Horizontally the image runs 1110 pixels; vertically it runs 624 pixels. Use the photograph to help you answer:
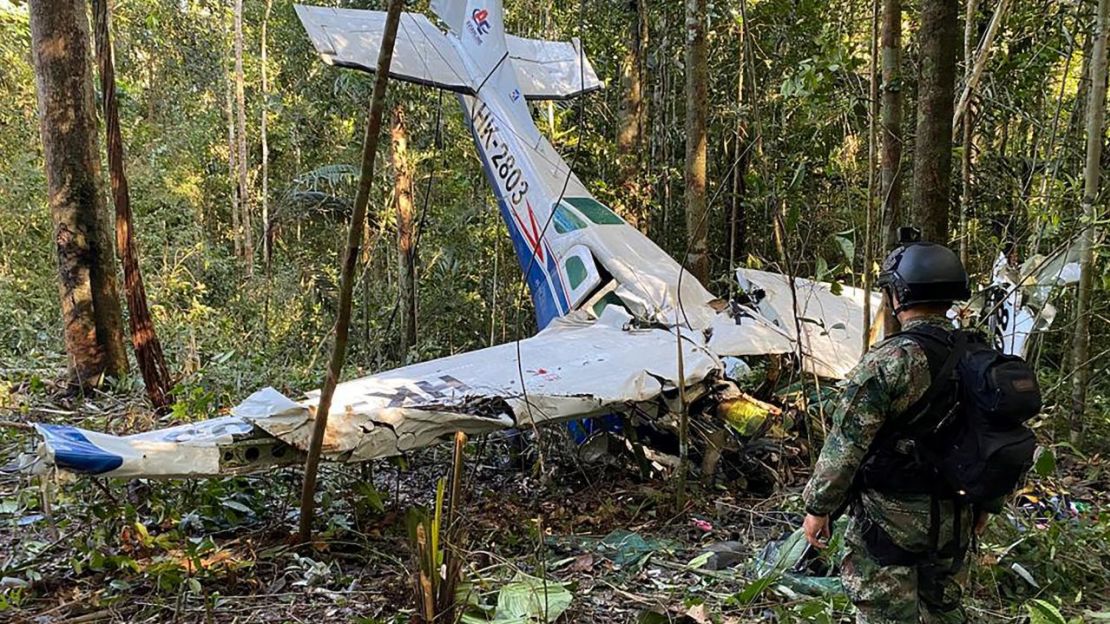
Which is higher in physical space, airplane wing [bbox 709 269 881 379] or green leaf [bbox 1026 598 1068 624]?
airplane wing [bbox 709 269 881 379]

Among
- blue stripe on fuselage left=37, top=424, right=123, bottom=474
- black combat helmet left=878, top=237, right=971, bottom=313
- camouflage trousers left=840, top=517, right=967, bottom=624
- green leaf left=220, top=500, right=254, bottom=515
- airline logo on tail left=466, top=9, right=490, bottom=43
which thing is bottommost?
green leaf left=220, top=500, right=254, bottom=515

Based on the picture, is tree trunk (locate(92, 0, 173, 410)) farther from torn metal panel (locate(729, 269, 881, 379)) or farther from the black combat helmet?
the black combat helmet

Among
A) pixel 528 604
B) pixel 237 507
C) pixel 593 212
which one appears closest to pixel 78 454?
pixel 237 507

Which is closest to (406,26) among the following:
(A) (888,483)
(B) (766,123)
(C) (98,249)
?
(C) (98,249)

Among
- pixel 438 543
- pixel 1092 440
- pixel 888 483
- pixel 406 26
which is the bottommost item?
pixel 1092 440

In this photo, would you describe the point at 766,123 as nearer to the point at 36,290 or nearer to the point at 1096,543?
the point at 1096,543

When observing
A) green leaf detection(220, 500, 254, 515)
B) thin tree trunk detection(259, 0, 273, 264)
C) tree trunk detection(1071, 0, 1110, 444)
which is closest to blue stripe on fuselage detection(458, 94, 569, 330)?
green leaf detection(220, 500, 254, 515)

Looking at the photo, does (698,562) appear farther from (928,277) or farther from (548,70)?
(548,70)

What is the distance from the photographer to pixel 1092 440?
18.1ft

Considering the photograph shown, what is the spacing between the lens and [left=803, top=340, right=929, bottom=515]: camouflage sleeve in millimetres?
2355

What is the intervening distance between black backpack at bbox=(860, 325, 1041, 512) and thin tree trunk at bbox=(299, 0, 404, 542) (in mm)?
2131

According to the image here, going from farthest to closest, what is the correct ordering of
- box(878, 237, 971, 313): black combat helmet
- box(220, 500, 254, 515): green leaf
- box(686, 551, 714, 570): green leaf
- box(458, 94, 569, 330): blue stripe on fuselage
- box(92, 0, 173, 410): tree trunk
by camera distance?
box(458, 94, 569, 330): blue stripe on fuselage → box(92, 0, 173, 410): tree trunk → box(220, 500, 254, 515): green leaf → box(686, 551, 714, 570): green leaf → box(878, 237, 971, 313): black combat helmet

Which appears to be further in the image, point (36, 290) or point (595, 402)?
point (36, 290)

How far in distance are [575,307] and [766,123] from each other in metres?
5.51
